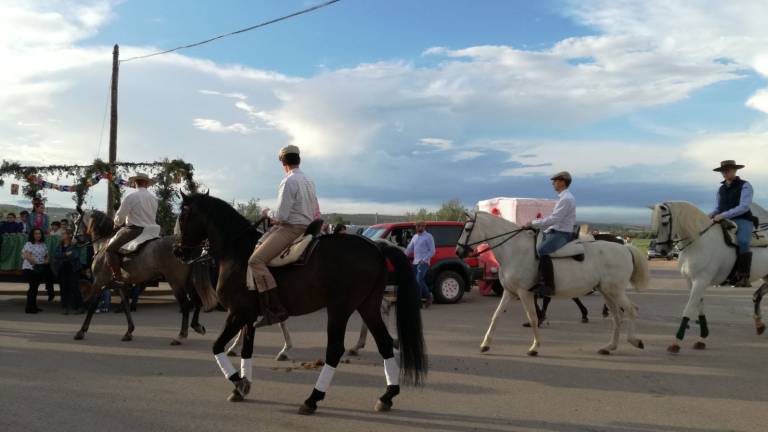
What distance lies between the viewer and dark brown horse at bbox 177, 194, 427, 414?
5.47 m

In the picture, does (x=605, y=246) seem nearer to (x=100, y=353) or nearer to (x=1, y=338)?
(x=100, y=353)

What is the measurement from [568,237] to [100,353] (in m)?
6.64

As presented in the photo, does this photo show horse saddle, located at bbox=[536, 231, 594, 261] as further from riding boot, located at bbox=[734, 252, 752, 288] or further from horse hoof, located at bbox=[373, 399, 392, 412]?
horse hoof, located at bbox=[373, 399, 392, 412]

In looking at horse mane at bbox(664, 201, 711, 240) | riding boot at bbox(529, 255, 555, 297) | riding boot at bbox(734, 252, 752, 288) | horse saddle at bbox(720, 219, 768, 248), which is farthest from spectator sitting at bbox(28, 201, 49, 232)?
riding boot at bbox(734, 252, 752, 288)

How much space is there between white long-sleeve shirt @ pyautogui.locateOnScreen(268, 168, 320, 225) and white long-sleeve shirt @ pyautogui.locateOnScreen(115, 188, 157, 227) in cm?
496

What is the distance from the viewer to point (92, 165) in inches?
622

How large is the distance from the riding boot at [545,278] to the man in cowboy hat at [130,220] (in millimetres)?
6329

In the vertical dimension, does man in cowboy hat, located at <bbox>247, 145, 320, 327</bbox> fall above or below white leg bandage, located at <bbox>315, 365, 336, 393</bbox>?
above

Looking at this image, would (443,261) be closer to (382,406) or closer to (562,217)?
(562,217)

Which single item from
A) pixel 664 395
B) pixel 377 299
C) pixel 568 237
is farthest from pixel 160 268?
pixel 664 395

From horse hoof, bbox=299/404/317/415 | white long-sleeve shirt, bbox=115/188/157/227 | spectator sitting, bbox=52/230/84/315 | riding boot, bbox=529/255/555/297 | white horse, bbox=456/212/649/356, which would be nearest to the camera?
horse hoof, bbox=299/404/317/415

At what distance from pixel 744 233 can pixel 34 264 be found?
43.6ft

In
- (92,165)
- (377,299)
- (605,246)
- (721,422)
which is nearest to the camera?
(721,422)

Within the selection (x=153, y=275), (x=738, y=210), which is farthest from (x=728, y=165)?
(x=153, y=275)
